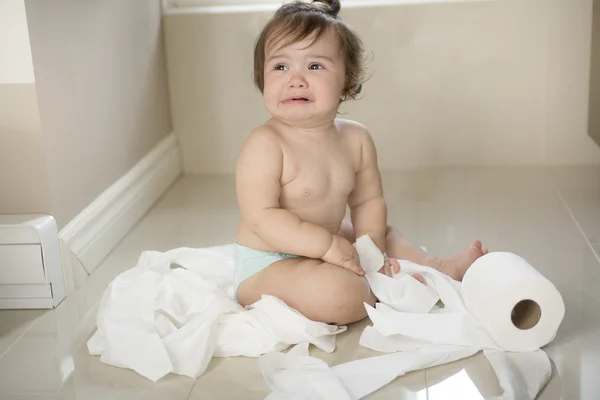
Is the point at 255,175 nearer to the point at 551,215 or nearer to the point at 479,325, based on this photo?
the point at 479,325

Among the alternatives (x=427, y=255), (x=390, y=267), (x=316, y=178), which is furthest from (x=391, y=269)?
(x=316, y=178)

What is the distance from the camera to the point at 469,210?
201 cm

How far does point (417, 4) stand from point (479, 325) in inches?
49.7

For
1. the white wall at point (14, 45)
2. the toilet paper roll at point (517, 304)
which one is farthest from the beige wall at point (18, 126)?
the toilet paper roll at point (517, 304)

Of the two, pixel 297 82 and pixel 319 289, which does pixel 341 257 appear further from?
pixel 297 82

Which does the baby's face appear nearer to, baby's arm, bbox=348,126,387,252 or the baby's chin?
the baby's chin

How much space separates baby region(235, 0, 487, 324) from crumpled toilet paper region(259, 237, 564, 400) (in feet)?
0.30

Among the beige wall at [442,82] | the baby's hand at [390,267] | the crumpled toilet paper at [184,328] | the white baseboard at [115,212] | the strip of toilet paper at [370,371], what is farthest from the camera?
the beige wall at [442,82]

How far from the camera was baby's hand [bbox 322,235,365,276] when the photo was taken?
1383 millimetres

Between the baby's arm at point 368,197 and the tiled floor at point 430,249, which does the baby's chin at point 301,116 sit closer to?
the baby's arm at point 368,197

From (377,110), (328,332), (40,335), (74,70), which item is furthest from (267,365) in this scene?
(377,110)

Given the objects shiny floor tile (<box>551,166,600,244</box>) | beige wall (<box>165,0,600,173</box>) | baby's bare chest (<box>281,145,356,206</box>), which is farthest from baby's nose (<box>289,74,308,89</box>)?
beige wall (<box>165,0,600,173</box>)

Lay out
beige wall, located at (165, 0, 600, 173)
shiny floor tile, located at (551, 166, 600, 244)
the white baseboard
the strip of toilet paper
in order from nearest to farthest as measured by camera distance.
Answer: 1. the strip of toilet paper
2. the white baseboard
3. shiny floor tile, located at (551, 166, 600, 244)
4. beige wall, located at (165, 0, 600, 173)

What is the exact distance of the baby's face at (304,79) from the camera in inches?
55.9
